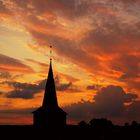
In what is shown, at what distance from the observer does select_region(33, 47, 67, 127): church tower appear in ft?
265

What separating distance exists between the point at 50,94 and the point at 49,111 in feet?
9.38

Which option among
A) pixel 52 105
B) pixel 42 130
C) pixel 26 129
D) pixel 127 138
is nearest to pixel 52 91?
pixel 52 105

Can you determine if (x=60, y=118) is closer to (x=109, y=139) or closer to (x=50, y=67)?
(x=50, y=67)

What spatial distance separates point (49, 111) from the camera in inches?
3184

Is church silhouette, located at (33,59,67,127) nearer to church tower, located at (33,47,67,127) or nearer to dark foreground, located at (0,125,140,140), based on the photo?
church tower, located at (33,47,67,127)

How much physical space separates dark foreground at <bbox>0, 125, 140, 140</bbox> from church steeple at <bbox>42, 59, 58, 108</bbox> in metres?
5.38

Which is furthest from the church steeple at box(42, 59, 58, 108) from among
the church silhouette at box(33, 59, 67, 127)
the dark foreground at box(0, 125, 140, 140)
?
the dark foreground at box(0, 125, 140, 140)

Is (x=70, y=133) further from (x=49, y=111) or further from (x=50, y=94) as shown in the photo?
(x=50, y=94)

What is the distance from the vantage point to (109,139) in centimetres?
10788

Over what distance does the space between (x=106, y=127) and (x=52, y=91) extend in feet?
136

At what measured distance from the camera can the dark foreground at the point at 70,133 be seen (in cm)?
8762

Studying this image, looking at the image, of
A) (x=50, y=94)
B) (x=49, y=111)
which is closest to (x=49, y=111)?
(x=49, y=111)

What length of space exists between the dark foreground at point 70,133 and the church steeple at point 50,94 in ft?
17.6

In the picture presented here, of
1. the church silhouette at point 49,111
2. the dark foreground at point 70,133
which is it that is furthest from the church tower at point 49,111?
the dark foreground at point 70,133
